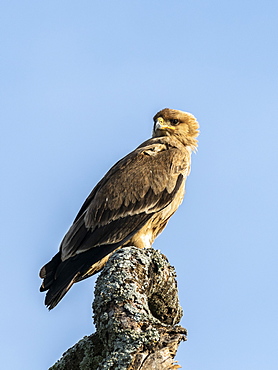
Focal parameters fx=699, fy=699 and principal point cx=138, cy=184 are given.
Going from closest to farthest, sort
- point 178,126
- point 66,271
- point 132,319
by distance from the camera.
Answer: point 132,319 < point 66,271 < point 178,126

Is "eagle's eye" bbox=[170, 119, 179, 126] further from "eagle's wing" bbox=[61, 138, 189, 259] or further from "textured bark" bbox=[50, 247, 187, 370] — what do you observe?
"textured bark" bbox=[50, 247, 187, 370]

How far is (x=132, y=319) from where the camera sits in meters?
4.14

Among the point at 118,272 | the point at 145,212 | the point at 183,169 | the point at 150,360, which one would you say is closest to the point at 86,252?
the point at 145,212

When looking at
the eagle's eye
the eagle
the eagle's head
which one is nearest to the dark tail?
the eagle

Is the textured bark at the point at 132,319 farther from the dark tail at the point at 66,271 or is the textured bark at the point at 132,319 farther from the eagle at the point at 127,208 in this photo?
the eagle at the point at 127,208

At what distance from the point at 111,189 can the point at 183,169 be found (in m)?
0.86

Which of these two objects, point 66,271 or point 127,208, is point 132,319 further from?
point 127,208

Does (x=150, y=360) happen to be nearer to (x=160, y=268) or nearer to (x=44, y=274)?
(x=160, y=268)

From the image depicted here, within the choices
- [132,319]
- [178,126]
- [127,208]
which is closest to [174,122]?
[178,126]

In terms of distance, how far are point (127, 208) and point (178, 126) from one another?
1.55 metres

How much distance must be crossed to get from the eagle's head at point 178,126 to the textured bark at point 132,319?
3451 mm

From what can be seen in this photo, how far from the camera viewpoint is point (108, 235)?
7.36m

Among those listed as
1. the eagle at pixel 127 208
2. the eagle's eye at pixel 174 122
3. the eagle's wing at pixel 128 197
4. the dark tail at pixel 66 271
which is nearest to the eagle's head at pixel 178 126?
the eagle's eye at pixel 174 122

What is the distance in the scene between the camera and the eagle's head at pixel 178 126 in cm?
860
